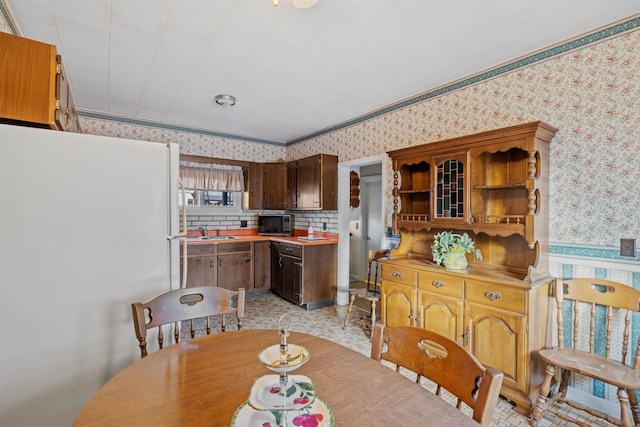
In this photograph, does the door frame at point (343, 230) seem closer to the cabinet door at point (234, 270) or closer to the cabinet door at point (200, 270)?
the cabinet door at point (234, 270)

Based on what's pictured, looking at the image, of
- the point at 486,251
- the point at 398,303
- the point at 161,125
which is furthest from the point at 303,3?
the point at 161,125

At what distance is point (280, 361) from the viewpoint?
942mm

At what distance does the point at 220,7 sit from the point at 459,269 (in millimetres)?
2625

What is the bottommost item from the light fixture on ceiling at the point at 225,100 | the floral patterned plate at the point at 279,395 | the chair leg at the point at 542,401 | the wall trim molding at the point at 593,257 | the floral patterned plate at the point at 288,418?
the chair leg at the point at 542,401

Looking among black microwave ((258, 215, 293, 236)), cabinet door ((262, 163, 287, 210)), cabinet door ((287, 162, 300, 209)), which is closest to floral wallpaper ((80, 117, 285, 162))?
cabinet door ((262, 163, 287, 210))

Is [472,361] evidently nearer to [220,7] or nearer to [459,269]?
[459,269]

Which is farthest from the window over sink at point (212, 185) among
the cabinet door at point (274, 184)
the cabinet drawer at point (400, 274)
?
the cabinet drawer at point (400, 274)

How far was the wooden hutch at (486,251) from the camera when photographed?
2197 mm

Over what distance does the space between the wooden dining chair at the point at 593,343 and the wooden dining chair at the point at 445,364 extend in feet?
4.63

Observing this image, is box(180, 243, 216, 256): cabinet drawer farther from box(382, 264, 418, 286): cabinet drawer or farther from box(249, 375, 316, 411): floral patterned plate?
box(249, 375, 316, 411): floral patterned plate

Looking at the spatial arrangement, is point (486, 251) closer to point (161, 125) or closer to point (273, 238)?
point (273, 238)

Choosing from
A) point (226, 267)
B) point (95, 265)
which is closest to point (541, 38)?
point (95, 265)

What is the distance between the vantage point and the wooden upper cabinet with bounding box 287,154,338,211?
14.8ft

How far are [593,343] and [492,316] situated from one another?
67 cm
